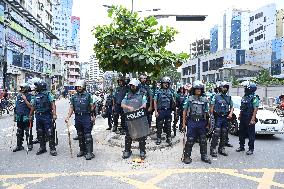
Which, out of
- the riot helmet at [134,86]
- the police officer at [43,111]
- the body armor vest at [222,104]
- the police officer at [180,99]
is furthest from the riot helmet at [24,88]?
the police officer at [180,99]

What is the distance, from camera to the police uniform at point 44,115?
8.38 m

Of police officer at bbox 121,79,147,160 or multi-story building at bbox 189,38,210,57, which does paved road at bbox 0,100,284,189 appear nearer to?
police officer at bbox 121,79,147,160

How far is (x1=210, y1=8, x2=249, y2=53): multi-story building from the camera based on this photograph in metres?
88.6

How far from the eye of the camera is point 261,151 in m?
9.05

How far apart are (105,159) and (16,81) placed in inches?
1709

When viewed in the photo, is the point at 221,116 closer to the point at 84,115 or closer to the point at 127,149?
the point at 127,149

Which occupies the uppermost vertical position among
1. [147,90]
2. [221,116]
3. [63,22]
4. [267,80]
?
[63,22]

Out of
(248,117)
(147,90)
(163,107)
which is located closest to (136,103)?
(163,107)

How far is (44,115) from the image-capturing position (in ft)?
27.7

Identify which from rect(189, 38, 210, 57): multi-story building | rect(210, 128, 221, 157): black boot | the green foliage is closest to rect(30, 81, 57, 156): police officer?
rect(210, 128, 221, 157): black boot

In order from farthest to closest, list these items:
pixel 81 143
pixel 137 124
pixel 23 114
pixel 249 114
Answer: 1. pixel 23 114
2. pixel 249 114
3. pixel 81 143
4. pixel 137 124

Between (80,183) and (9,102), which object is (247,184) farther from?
(9,102)

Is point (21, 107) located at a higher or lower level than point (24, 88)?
lower

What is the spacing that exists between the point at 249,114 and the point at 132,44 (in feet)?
11.6
